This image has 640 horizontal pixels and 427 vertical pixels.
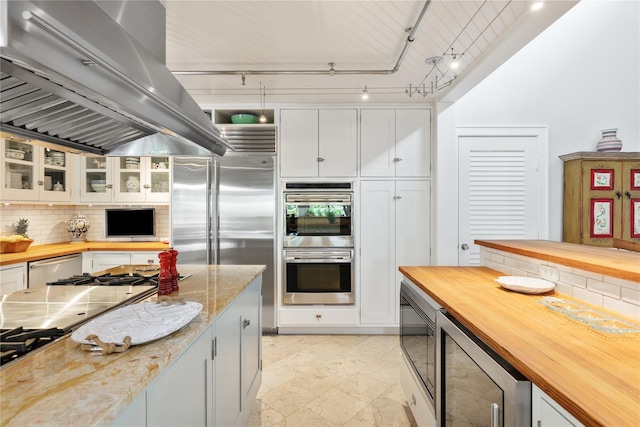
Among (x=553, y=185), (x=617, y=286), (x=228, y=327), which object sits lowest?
(x=228, y=327)

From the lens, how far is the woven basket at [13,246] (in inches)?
120

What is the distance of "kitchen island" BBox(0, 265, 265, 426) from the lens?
26.1 inches

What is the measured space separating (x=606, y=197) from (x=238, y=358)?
3937mm

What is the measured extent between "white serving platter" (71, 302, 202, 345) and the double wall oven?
221cm

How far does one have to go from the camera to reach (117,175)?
157 inches

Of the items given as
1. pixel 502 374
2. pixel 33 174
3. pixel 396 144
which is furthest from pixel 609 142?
pixel 33 174

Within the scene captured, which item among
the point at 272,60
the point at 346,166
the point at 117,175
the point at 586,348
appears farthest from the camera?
the point at 117,175

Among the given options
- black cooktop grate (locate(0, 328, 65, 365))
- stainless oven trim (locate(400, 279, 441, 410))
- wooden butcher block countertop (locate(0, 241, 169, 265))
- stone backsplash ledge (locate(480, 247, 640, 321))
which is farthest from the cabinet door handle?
wooden butcher block countertop (locate(0, 241, 169, 265))

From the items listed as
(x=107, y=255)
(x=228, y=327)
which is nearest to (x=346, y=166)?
(x=228, y=327)

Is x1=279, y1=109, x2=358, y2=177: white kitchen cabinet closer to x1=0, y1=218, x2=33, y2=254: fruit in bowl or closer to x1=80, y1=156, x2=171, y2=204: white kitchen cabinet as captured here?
x1=80, y1=156, x2=171, y2=204: white kitchen cabinet

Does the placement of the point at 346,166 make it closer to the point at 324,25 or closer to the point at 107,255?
the point at 324,25

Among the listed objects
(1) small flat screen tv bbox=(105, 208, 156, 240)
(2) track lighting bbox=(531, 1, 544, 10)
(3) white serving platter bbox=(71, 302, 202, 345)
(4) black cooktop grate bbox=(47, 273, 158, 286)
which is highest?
(2) track lighting bbox=(531, 1, 544, 10)

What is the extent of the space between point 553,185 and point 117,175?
5.20 m

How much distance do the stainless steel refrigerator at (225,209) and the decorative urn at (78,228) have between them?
1.50 metres
